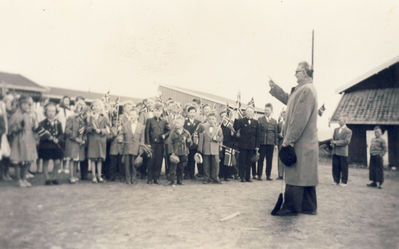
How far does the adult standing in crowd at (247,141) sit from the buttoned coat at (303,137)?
2.92m

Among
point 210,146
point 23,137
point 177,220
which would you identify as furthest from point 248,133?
point 23,137

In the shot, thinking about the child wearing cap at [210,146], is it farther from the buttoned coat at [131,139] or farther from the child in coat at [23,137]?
the child in coat at [23,137]

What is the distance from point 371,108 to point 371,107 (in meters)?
0.03

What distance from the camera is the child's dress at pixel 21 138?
4.89 meters

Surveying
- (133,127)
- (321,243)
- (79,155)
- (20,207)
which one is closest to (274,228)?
(321,243)

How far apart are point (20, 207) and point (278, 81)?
390cm

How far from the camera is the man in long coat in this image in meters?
3.59

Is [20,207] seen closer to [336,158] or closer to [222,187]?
[222,187]

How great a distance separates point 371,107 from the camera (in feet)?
Answer: 32.0

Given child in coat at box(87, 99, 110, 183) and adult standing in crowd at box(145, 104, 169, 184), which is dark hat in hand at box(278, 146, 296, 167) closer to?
adult standing in crowd at box(145, 104, 169, 184)

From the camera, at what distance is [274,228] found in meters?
3.30

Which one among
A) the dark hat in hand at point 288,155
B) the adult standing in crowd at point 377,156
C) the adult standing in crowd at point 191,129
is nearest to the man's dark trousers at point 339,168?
→ the adult standing in crowd at point 377,156

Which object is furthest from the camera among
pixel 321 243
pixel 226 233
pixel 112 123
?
pixel 112 123

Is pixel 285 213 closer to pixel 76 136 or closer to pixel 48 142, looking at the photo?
pixel 76 136
